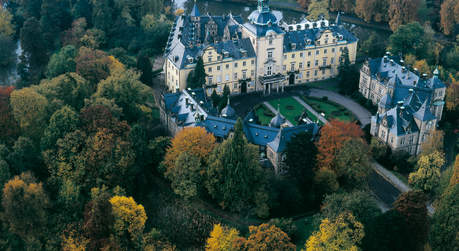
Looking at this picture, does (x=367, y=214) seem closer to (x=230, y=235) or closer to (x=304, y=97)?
(x=230, y=235)

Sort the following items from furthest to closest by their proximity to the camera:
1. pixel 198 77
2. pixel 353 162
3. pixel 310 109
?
1. pixel 310 109
2. pixel 198 77
3. pixel 353 162

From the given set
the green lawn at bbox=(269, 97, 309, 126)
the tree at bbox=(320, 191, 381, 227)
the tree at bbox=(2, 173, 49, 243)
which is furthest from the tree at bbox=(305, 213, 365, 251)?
the green lawn at bbox=(269, 97, 309, 126)

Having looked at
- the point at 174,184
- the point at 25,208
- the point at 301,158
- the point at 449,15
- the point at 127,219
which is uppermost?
the point at 449,15

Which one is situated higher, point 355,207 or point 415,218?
point 355,207

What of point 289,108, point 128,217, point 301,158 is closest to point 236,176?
point 301,158

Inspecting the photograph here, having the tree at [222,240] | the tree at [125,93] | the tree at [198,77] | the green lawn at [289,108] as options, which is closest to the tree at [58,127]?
the tree at [125,93]

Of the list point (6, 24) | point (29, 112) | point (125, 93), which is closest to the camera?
point (29, 112)

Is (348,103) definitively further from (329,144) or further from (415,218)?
(415,218)
